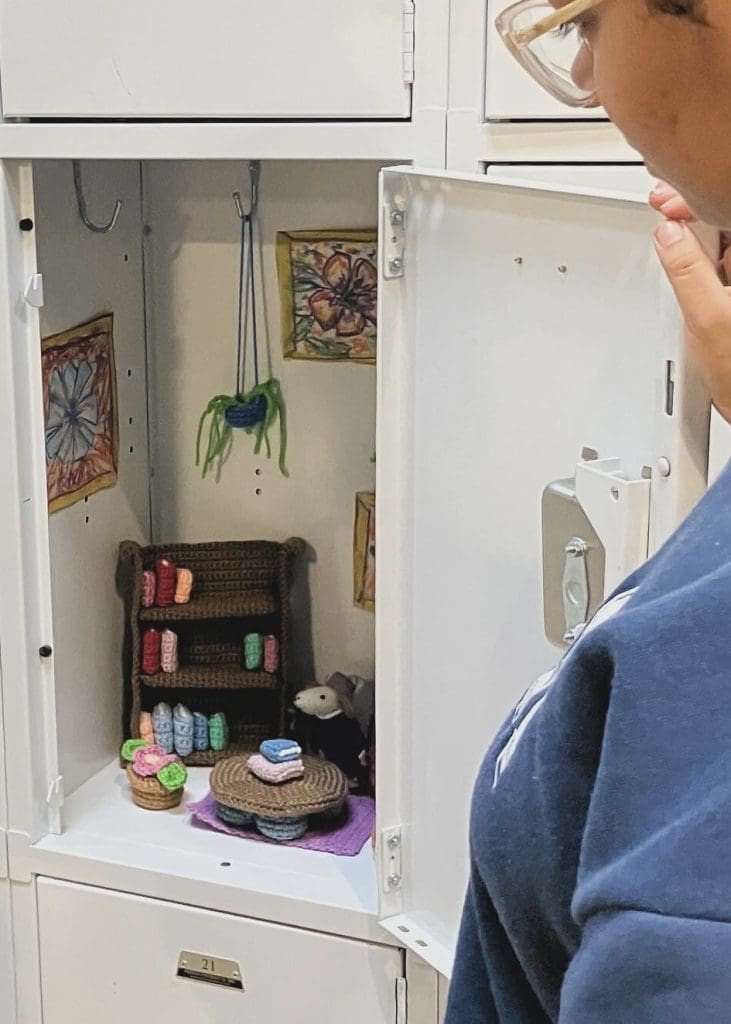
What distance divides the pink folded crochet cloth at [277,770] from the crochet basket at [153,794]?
0.11 m

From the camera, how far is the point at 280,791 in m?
1.49

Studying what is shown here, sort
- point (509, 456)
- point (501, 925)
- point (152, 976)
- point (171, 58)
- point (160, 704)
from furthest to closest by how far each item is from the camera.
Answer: point (160, 704) → point (152, 976) → point (171, 58) → point (509, 456) → point (501, 925)

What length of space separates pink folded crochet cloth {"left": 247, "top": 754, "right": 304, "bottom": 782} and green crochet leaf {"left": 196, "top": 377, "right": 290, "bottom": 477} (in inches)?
16.4

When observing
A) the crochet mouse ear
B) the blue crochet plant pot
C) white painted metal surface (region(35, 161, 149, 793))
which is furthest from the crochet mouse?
the blue crochet plant pot

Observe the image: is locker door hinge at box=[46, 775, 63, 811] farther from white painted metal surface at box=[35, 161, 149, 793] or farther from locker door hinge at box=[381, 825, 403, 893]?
locker door hinge at box=[381, 825, 403, 893]

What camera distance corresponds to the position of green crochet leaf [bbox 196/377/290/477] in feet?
5.63

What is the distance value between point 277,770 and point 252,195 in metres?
0.73

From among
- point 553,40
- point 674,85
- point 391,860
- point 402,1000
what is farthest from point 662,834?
point 402,1000

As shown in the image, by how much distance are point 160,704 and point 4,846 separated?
29 cm

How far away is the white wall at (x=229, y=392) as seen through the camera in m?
1.68

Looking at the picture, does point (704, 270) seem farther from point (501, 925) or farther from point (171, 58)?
point (171, 58)

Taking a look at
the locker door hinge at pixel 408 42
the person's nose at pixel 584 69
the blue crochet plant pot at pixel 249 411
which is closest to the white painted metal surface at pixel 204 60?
the locker door hinge at pixel 408 42

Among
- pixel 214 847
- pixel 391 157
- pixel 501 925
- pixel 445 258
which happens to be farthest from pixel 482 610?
pixel 501 925

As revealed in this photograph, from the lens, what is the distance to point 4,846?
1.45 m
